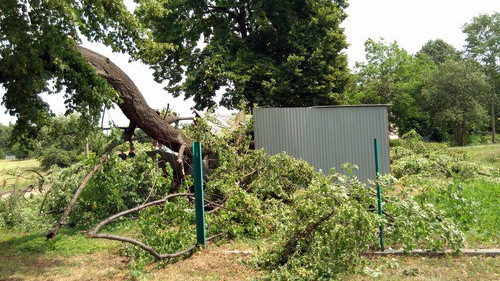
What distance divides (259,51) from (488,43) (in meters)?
35.6

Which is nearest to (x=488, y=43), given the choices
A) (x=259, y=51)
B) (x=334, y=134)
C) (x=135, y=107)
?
(x=259, y=51)

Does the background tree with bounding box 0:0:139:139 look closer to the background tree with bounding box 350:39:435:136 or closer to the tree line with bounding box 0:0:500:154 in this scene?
the tree line with bounding box 0:0:500:154

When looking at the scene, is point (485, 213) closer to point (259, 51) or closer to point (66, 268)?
point (66, 268)

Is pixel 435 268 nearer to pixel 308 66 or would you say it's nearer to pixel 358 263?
pixel 358 263

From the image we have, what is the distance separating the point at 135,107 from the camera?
8945mm

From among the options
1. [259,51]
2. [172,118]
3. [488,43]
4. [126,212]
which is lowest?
[126,212]

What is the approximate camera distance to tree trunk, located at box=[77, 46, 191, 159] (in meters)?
8.17

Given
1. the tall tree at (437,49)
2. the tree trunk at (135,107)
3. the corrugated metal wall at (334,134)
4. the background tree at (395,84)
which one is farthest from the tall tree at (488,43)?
the tree trunk at (135,107)

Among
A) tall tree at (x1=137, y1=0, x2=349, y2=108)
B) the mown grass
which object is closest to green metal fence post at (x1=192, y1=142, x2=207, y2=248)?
the mown grass

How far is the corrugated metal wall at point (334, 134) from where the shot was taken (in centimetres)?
1188

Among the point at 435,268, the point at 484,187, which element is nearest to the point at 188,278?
the point at 435,268

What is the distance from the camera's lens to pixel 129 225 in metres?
9.73

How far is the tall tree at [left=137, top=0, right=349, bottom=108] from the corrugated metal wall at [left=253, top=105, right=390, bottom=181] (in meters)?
8.89

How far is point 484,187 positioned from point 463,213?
3.69m
